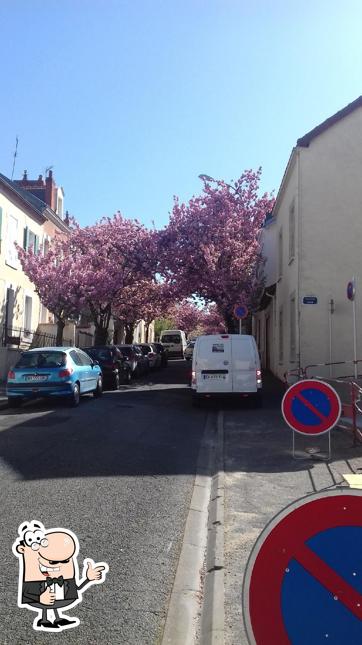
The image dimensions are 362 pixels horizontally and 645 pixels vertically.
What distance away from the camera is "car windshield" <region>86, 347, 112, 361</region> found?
20.2m

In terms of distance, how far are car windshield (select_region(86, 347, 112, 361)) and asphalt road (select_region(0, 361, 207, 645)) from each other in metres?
7.07

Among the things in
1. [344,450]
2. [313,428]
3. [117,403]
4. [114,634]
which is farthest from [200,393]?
[114,634]

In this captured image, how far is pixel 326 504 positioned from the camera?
207 cm

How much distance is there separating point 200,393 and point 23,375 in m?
4.35

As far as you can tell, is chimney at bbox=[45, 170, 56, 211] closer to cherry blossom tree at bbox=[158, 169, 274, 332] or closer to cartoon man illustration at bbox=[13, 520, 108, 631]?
cherry blossom tree at bbox=[158, 169, 274, 332]

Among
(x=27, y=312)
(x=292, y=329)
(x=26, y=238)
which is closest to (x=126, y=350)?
(x=27, y=312)

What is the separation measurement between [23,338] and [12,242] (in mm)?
4345

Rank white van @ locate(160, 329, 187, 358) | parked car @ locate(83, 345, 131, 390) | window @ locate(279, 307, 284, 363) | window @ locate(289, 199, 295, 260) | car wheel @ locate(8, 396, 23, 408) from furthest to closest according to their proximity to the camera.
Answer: white van @ locate(160, 329, 187, 358) → window @ locate(279, 307, 284, 363) → parked car @ locate(83, 345, 131, 390) → window @ locate(289, 199, 295, 260) → car wheel @ locate(8, 396, 23, 408)

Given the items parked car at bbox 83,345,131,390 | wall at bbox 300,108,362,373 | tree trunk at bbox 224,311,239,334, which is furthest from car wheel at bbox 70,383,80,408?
tree trunk at bbox 224,311,239,334

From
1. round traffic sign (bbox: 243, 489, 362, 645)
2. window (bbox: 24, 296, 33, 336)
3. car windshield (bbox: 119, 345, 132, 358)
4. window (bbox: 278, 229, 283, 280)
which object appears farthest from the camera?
window (bbox: 24, 296, 33, 336)

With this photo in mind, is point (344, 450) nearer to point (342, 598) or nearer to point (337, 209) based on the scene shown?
point (342, 598)

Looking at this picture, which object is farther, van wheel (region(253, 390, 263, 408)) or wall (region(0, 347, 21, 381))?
wall (region(0, 347, 21, 381))

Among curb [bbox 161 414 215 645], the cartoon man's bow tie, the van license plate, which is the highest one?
the van license plate

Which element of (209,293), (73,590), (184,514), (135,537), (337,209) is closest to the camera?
(73,590)
